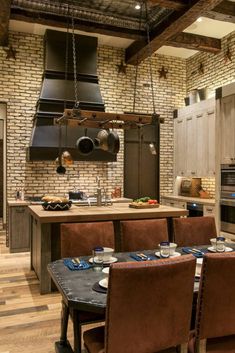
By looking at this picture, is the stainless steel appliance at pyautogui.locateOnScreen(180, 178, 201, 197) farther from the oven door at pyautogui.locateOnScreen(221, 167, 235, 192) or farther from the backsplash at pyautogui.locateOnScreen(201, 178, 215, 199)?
the oven door at pyautogui.locateOnScreen(221, 167, 235, 192)

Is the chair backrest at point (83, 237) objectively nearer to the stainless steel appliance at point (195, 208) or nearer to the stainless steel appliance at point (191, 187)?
the stainless steel appliance at point (195, 208)

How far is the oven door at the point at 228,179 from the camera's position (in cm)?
543

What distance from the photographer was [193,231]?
11.0 feet

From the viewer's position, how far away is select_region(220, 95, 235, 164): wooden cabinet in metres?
5.46

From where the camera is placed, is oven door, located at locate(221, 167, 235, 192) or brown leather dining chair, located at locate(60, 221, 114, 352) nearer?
brown leather dining chair, located at locate(60, 221, 114, 352)

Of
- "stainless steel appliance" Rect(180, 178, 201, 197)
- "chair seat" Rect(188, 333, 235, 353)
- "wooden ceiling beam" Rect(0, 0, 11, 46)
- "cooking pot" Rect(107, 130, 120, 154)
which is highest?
"wooden ceiling beam" Rect(0, 0, 11, 46)

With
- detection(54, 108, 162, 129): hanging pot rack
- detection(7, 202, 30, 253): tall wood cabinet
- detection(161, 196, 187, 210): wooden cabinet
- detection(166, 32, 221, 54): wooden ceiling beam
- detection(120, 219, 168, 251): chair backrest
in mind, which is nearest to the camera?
detection(120, 219, 168, 251): chair backrest

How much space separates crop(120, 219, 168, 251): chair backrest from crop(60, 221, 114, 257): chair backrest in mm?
169

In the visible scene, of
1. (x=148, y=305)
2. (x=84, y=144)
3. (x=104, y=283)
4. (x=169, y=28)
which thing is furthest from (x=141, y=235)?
(x=169, y=28)

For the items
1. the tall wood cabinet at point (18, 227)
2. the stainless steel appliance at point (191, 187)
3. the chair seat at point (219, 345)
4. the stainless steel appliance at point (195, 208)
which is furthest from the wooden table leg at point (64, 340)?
the stainless steel appliance at point (191, 187)

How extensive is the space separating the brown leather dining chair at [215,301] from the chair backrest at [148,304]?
0.08 m

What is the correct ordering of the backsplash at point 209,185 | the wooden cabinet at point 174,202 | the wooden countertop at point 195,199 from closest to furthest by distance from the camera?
1. the wooden countertop at point 195,199
2. the wooden cabinet at point 174,202
3. the backsplash at point 209,185

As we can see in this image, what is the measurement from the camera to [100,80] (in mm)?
7066

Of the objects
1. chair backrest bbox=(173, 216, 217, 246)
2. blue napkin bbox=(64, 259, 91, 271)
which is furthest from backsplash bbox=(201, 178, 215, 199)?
blue napkin bbox=(64, 259, 91, 271)
